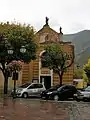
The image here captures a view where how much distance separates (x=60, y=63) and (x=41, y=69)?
724cm

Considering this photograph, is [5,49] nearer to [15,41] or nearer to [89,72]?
[15,41]

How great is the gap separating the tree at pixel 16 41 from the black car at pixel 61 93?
7.76m

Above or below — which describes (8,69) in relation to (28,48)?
below

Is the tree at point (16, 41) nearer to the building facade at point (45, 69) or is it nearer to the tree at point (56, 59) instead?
the tree at point (56, 59)

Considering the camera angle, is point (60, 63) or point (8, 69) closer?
point (8, 69)

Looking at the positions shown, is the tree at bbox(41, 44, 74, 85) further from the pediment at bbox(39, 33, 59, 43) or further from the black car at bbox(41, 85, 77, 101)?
the black car at bbox(41, 85, 77, 101)

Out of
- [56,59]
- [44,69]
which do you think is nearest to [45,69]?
[44,69]

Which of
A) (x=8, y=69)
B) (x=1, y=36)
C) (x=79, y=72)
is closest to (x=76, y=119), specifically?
(x=8, y=69)

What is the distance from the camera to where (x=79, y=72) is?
95.8 m

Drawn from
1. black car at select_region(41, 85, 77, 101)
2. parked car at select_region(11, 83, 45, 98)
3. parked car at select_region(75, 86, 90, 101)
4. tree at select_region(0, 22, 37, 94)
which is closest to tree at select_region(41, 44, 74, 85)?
tree at select_region(0, 22, 37, 94)

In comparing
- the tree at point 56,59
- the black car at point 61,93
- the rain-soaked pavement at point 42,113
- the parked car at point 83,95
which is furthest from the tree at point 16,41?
the rain-soaked pavement at point 42,113

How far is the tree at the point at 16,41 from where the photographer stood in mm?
40969

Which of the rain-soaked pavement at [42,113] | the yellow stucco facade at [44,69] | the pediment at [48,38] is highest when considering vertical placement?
the pediment at [48,38]

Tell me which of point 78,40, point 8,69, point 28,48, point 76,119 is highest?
point 78,40
